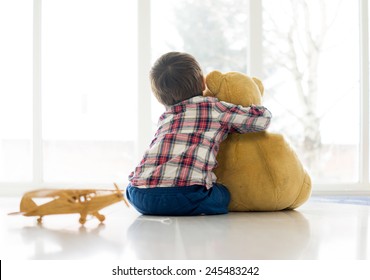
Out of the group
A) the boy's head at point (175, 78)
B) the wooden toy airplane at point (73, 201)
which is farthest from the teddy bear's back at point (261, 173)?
the wooden toy airplane at point (73, 201)

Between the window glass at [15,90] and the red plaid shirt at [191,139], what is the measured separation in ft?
6.18

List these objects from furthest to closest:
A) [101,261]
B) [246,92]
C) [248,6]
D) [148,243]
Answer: [248,6], [246,92], [148,243], [101,261]

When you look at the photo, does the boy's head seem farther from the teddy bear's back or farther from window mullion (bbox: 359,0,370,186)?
window mullion (bbox: 359,0,370,186)

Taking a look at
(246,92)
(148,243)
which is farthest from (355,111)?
(148,243)

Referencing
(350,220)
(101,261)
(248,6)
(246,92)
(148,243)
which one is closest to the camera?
(101,261)

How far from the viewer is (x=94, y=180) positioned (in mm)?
3342

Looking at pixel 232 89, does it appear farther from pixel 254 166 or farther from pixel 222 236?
pixel 222 236

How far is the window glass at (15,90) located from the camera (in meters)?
3.38

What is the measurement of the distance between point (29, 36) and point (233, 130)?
2.03 m

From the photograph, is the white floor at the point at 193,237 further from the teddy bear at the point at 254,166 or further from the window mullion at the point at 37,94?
the window mullion at the point at 37,94

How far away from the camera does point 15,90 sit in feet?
11.1

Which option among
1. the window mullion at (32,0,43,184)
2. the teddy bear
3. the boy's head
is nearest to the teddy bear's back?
the teddy bear

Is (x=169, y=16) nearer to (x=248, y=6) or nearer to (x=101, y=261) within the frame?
(x=248, y=6)

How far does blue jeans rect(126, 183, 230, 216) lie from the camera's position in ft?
5.28
